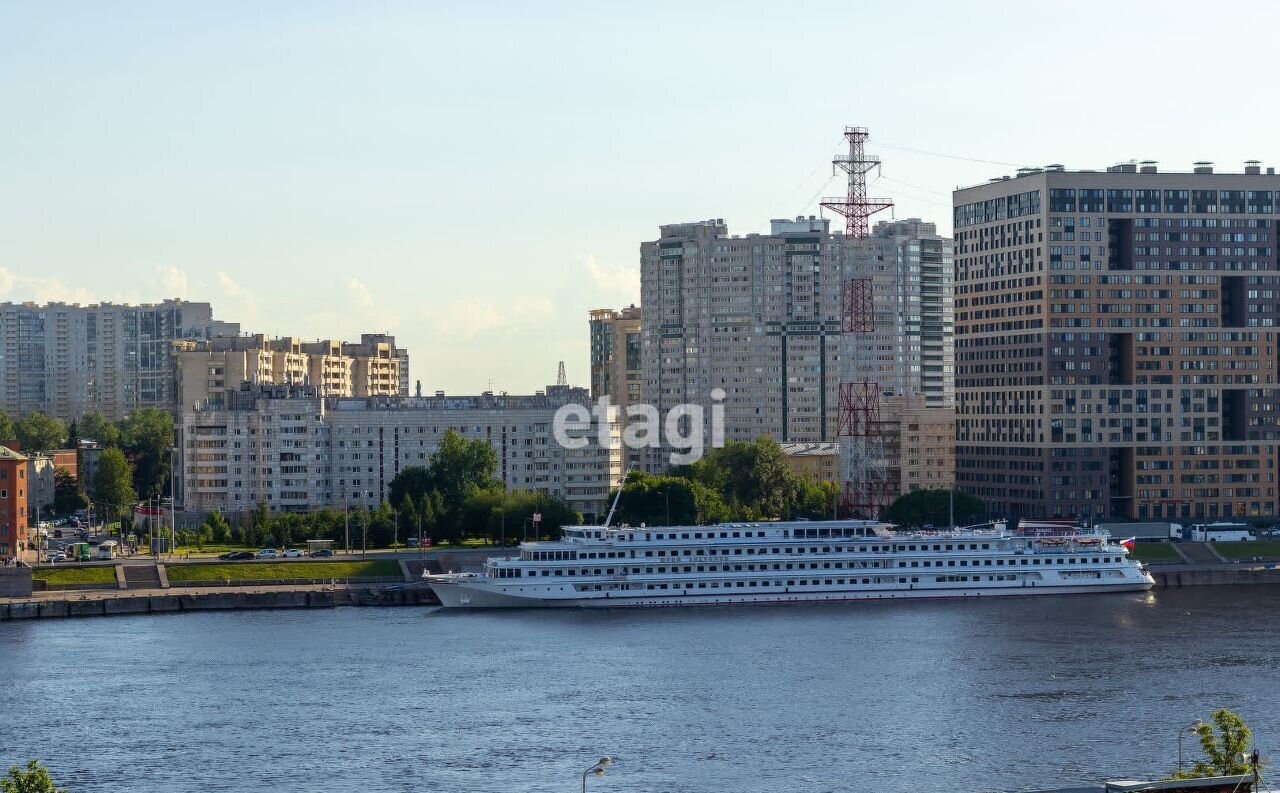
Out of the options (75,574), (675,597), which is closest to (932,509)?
(675,597)

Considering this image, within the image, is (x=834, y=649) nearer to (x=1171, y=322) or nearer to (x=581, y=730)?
(x=581, y=730)

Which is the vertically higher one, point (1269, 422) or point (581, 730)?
point (1269, 422)

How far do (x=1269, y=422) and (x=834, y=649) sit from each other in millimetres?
62133

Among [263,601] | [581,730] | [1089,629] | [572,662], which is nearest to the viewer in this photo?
[581,730]

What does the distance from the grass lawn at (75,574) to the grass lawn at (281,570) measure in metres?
3.07

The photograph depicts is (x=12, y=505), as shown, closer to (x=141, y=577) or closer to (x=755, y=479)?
(x=141, y=577)

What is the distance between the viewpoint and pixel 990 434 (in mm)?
139000

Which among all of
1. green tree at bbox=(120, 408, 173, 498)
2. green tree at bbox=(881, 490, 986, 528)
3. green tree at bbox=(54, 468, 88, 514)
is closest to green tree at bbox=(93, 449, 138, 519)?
green tree at bbox=(54, 468, 88, 514)

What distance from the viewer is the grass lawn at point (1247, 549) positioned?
120m

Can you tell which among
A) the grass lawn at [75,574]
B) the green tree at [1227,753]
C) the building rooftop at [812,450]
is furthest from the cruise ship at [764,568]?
the green tree at [1227,753]

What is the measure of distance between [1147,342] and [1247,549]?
17.1 meters

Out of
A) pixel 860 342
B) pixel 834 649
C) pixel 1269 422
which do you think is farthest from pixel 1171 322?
pixel 834 649

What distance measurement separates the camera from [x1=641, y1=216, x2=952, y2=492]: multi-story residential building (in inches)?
6521

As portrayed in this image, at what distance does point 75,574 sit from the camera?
102 metres
